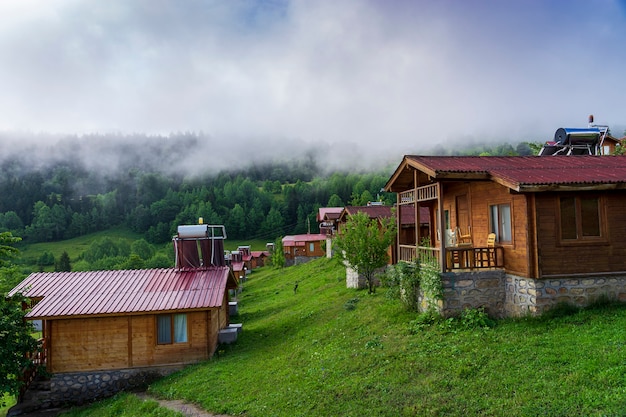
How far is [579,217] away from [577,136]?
8.68 metres

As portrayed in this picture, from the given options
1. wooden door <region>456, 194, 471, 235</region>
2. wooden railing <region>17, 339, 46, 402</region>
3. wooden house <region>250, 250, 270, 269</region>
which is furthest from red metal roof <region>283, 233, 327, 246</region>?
wooden railing <region>17, 339, 46, 402</region>

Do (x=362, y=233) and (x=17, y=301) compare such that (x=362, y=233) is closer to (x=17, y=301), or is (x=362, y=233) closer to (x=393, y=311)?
(x=393, y=311)

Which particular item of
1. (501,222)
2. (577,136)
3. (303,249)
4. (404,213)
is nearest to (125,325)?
(501,222)

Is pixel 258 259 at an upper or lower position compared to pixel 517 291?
lower

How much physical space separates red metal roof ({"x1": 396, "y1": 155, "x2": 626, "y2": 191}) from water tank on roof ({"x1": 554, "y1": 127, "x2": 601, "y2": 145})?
10.2 feet

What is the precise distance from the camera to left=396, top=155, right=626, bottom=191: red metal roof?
12.6 meters

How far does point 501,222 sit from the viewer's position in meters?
14.4

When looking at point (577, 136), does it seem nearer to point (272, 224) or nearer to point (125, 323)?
point (125, 323)

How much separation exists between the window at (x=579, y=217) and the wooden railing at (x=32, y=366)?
1945cm

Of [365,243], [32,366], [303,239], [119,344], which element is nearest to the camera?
[32,366]

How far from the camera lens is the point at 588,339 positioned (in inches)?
408

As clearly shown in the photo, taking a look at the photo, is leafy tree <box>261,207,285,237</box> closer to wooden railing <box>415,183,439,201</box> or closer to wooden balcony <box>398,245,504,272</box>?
wooden railing <box>415,183,439,201</box>

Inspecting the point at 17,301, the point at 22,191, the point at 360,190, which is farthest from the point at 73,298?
the point at 22,191

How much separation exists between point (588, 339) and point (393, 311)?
698cm
